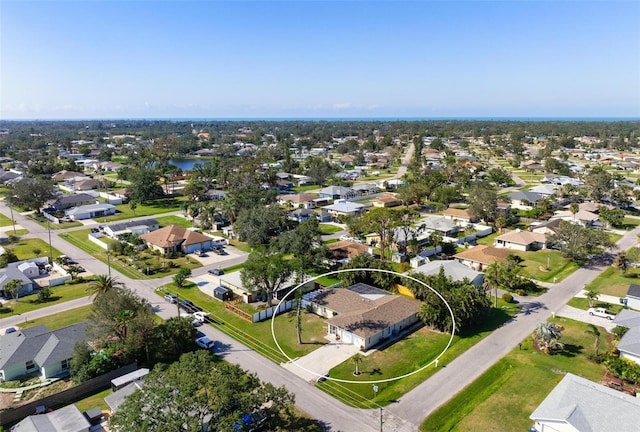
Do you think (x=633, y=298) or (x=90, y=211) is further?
(x=90, y=211)

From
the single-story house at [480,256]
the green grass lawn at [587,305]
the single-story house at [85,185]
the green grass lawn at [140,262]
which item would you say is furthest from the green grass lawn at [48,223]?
the green grass lawn at [587,305]

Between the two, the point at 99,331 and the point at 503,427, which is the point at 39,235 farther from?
the point at 503,427

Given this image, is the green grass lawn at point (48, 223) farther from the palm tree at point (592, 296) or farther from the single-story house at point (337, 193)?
the palm tree at point (592, 296)

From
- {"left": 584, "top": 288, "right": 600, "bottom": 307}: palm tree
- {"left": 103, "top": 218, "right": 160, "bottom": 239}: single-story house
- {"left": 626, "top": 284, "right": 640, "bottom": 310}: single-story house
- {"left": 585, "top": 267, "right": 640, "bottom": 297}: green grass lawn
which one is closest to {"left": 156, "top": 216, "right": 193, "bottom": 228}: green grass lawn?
{"left": 103, "top": 218, "right": 160, "bottom": 239}: single-story house

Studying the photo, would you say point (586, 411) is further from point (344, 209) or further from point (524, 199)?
point (524, 199)

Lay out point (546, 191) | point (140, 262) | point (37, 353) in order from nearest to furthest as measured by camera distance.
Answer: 1. point (37, 353)
2. point (140, 262)
3. point (546, 191)

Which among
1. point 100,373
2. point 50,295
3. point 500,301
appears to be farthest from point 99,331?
point 500,301

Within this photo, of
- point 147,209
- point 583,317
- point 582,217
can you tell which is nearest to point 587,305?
point 583,317
